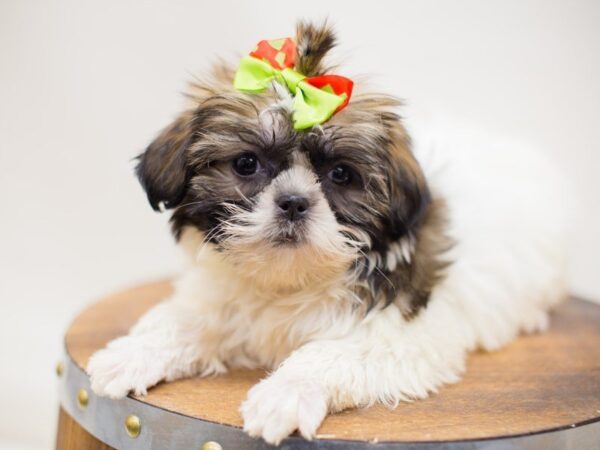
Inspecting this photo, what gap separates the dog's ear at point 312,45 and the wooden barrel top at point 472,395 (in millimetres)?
917

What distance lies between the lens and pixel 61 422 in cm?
225

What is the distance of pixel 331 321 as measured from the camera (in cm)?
213

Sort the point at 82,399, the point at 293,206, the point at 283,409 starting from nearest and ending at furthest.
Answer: the point at 283,409 < the point at 293,206 < the point at 82,399

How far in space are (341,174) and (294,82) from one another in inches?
11.0

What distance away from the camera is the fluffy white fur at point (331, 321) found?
188cm

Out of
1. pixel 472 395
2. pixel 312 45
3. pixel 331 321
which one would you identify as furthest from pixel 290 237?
pixel 472 395

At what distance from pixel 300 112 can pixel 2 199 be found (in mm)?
2467

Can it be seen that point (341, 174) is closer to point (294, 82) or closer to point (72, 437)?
point (294, 82)

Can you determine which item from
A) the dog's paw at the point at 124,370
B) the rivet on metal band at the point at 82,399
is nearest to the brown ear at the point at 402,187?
the dog's paw at the point at 124,370

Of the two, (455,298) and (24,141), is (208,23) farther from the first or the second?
(455,298)

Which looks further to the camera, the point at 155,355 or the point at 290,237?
the point at 155,355

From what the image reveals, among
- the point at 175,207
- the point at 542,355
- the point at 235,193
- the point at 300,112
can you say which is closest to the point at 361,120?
the point at 300,112

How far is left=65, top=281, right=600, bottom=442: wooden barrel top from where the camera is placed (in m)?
1.77

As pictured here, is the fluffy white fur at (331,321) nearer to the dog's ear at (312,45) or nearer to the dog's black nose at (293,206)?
the dog's black nose at (293,206)
